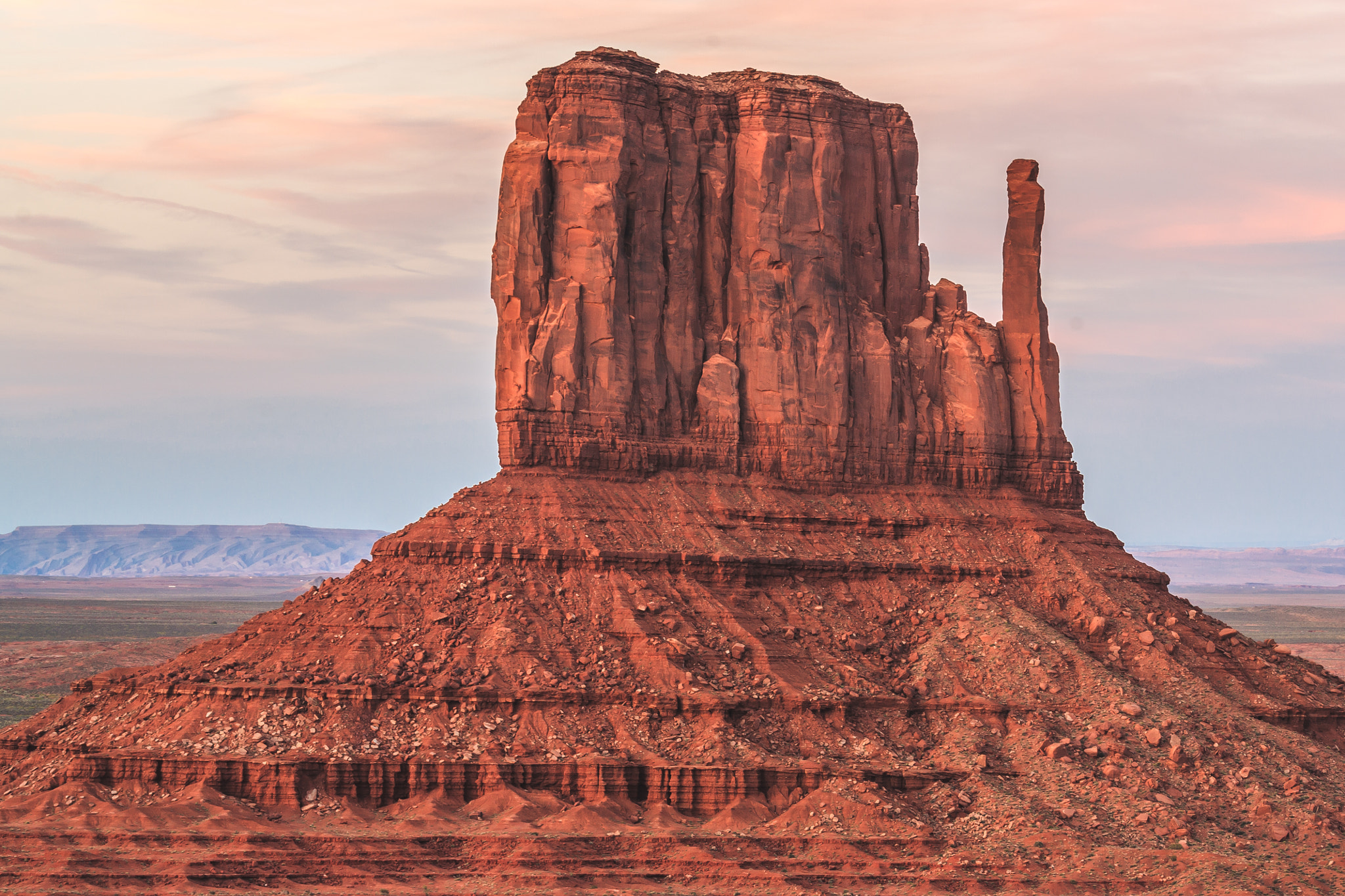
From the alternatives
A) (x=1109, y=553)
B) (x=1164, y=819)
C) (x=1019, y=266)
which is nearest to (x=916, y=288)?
(x=1019, y=266)

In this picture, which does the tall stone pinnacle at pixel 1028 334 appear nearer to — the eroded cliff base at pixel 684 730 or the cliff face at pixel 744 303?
the cliff face at pixel 744 303

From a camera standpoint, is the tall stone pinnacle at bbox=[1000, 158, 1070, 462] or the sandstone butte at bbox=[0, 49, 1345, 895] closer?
the sandstone butte at bbox=[0, 49, 1345, 895]

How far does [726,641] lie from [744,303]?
17.0m

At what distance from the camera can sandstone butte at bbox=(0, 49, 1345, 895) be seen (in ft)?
222

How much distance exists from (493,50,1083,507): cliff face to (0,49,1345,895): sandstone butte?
156 mm

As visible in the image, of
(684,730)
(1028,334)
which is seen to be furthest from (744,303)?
(684,730)

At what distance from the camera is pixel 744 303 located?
87812 mm

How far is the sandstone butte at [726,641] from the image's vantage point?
67.8 metres

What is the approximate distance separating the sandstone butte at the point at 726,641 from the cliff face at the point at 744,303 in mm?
156

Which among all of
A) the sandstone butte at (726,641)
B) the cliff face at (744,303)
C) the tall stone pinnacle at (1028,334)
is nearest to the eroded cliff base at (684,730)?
the sandstone butte at (726,641)

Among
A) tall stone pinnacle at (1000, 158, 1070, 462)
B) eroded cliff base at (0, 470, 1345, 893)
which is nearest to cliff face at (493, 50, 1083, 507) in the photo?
tall stone pinnacle at (1000, 158, 1070, 462)

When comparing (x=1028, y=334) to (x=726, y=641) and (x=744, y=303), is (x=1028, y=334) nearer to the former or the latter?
(x=744, y=303)

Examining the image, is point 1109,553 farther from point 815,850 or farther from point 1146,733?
point 815,850

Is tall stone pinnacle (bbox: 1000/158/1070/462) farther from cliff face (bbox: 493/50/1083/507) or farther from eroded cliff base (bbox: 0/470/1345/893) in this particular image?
eroded cliff base (bbox: 0/470/1345/893)
